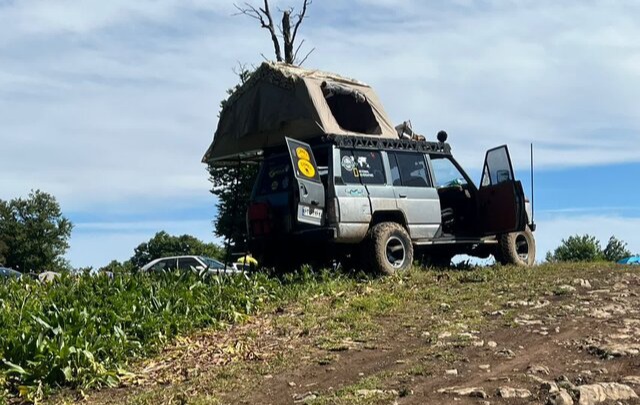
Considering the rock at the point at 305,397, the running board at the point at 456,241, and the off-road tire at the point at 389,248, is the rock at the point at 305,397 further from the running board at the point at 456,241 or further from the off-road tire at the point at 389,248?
the running board at the point at 456,241

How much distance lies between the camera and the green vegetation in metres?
6.30

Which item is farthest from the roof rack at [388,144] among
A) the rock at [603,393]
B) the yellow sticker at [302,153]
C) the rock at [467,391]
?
the rock at [603,393]

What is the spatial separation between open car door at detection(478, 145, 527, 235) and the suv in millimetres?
15

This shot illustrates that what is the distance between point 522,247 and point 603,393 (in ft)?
23.3

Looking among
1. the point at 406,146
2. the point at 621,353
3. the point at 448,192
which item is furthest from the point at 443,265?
the point at 621,353

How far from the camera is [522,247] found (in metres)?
12.2

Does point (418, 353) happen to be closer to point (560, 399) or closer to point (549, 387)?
point (549, 387)

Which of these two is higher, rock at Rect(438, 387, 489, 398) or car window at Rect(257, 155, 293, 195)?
car window at Rect(257, 155, 293, 195)

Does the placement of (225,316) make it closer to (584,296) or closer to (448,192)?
(584,296)

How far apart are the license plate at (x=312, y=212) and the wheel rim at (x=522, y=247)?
13.0ft

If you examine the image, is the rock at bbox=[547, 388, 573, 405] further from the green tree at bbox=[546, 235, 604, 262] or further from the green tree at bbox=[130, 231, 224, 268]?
the green tree at bbox=[130, 231, 224, 268]

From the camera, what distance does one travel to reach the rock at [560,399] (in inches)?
200

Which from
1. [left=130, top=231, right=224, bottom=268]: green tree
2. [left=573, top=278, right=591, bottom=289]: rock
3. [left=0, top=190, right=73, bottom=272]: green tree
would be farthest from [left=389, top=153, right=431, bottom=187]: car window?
[left=130, top=231, right=224, bottom=268]: green tree

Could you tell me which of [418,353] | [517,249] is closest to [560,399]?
[418,353]
